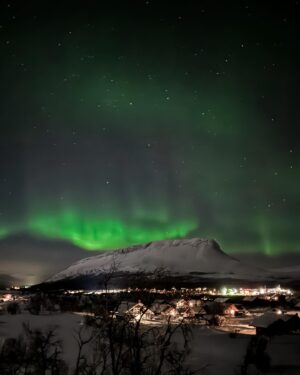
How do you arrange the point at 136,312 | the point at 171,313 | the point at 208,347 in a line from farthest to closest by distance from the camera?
the point at 171,313 → the point at 208,347 → the point at 136,312

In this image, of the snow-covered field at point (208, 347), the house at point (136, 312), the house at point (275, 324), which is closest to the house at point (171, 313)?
the house at point (136, 312)

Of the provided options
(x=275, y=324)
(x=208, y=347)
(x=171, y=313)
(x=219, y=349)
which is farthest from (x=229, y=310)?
(x=219, y=349)

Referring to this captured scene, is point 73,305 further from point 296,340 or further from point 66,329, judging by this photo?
point 296,340

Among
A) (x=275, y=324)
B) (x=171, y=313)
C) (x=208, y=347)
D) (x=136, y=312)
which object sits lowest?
(x=208, y=347)

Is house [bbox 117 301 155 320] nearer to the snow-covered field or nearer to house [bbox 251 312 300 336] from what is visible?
the snow-covered field

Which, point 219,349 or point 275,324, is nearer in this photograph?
point 219,349

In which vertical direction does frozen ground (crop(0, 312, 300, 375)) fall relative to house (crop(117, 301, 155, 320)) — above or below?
below

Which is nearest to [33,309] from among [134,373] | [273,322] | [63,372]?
[273,322]

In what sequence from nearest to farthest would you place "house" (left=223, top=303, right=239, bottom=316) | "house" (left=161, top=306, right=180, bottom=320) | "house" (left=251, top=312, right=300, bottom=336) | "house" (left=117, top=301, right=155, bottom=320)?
1. "house" (left=117, top=301, right=155, bottom=320)
2. "house" (left=161, top=306, right=180, bottom=320)
3. "house" (left=251, top=312, right=300, bottom=336)
4. "house" (left=223, top=303, right=239, bottom=316)

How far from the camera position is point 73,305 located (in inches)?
4222

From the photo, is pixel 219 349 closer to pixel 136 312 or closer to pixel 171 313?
pixel 136 312

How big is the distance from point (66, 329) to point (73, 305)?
48984 millimetres

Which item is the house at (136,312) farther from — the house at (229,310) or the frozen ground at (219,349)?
the house at (229,310)

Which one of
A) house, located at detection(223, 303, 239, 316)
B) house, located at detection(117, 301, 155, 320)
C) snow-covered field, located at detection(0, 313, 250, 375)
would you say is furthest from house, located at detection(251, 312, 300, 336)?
house, located at detection(223, 303, 239, 316)
